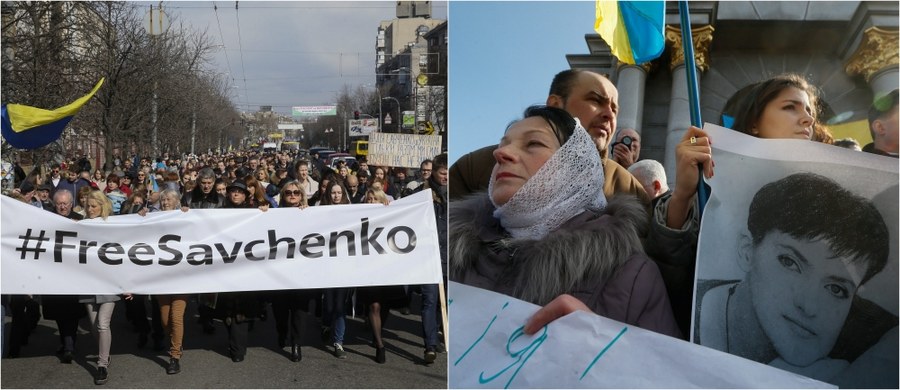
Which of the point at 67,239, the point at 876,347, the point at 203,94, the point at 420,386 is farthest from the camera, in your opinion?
the point at 203,94

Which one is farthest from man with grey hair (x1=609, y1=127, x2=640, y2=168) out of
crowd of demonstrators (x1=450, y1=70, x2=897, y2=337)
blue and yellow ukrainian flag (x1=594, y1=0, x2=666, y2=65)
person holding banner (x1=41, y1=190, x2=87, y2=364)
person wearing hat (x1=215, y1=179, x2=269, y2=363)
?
person holding banner (x1=41, y1=190, x2=87, y2=364)

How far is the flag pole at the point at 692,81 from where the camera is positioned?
2430mm

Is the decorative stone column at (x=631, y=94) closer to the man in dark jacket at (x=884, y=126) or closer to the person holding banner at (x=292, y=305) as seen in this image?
the man in dark jacket at (x=884, y=126)

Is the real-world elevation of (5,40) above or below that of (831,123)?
above

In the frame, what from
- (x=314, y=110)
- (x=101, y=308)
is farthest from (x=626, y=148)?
(x=314, y=110)

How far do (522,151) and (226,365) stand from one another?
369 cm

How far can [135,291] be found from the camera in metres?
4.94

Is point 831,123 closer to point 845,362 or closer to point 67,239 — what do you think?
point 845,362

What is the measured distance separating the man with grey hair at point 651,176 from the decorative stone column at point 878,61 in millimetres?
643

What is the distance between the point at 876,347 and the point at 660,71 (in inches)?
46.8

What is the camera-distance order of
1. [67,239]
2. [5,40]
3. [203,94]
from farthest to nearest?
[203,94] < [5,40] < [67,239]

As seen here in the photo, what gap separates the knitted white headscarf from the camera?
8.23ft

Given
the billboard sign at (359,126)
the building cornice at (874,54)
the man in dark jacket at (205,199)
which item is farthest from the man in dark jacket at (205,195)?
the billboard sign at (359,126)

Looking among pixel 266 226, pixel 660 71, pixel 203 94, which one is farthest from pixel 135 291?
pixel 203 94
